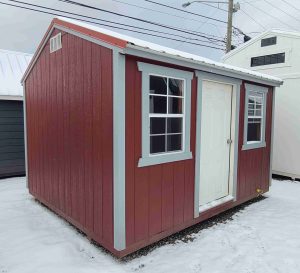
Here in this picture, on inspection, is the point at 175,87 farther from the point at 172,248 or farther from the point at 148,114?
the point at 172,248

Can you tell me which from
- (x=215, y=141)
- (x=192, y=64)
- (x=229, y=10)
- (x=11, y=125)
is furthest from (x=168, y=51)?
(x=229, y=10)

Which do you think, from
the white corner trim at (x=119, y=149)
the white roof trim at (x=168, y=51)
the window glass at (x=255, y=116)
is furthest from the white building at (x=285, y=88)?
the white corner trim at (x=119, y=149)

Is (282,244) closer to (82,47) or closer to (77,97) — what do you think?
(77,97)

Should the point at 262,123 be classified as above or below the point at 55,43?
below

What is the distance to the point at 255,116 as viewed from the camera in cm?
583

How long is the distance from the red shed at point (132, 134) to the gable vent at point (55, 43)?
0.02 meters

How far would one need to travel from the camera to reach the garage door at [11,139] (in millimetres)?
7699

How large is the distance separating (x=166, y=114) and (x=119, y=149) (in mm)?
935

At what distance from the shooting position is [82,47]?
3768 mm

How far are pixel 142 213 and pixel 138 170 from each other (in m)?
0.57

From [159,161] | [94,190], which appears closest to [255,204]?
[159,161]

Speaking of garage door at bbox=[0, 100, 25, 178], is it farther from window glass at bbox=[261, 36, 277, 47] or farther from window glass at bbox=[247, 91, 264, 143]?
window glass at bbox=[261, 36, 277, 47]

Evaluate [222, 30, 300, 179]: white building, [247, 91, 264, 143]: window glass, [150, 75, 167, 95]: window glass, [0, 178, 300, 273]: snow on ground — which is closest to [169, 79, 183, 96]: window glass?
[150, 75, 167, 95]: window glass

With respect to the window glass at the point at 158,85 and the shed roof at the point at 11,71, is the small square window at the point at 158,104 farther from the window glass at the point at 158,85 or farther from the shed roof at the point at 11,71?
the shed roof at the point at 11,71
